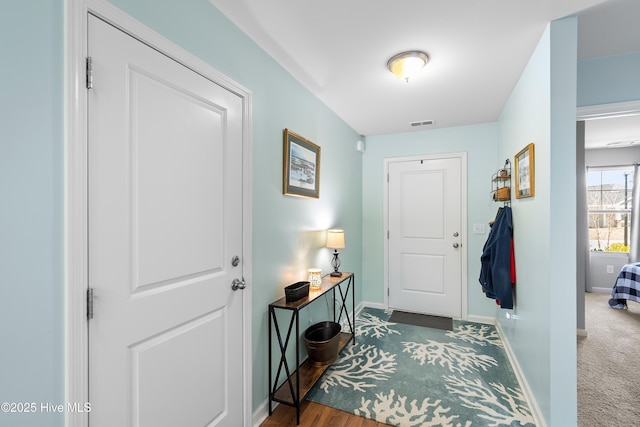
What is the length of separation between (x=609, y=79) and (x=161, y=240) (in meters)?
3.09

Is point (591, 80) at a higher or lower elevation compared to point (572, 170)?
higher

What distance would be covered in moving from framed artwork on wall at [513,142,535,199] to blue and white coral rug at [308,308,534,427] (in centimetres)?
144

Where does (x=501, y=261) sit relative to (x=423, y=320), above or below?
above

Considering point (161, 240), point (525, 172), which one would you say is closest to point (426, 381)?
point (525, 172)

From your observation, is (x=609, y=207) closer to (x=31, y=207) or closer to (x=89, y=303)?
(x=89, y=303)

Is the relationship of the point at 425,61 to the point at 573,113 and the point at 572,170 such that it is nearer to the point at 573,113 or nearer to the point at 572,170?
the point at 573,113

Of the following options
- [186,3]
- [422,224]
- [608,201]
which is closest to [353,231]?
[422,224]

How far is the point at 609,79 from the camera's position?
2.10 meters

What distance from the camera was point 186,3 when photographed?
1389mm

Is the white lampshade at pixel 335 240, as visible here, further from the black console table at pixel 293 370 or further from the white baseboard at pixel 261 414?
the white baseboard at pixel 261 414

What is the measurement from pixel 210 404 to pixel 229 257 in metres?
0.76

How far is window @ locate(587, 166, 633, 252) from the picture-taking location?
194 inches

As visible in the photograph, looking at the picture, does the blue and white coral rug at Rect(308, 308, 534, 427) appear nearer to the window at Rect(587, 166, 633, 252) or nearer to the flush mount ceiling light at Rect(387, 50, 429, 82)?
the flush mount ceiling light at Rect(387, 50, 429, 82)

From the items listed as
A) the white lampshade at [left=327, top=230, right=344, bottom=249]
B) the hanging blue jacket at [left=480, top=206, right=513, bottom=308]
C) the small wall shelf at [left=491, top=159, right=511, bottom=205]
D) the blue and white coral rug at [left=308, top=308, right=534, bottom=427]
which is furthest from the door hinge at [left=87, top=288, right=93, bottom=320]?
the small wall shelf at [left=491, top=159, right=511, bottom=205]
